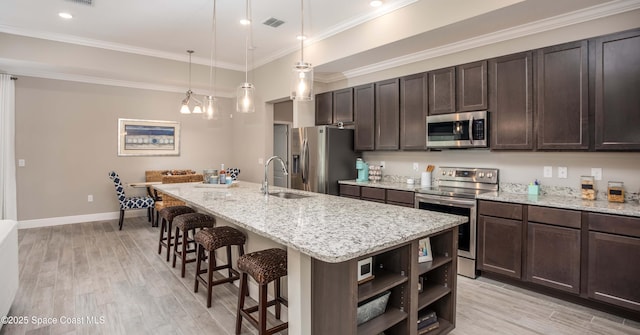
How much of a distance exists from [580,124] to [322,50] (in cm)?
327

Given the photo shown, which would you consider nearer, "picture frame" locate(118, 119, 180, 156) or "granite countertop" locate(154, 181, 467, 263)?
"granite countertop" locate(154, 181, 467, 263)

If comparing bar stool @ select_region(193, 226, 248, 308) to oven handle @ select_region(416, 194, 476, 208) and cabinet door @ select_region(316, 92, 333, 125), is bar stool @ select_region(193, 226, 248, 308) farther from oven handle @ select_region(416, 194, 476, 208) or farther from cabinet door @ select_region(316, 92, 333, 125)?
cabinet door @ select_region(316, 92, 333, 125)

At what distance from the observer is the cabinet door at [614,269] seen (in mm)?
2451

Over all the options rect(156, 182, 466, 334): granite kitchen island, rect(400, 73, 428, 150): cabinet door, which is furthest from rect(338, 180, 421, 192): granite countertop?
rect(156, 182, 466, 334): granite kitchen island

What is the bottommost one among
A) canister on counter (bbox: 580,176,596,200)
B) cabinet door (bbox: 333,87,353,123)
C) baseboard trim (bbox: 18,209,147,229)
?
baseboard trim (bbox: 18,209,147,229)

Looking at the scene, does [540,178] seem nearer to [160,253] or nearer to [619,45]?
[619,45]

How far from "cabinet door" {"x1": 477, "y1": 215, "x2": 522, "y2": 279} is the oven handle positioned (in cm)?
17

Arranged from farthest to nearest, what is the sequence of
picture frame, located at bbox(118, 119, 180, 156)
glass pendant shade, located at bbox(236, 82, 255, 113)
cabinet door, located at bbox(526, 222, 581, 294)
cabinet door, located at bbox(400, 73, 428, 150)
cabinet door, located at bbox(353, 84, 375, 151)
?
picture frame, located at bbox(118, 119, 180, 156) → cabinet door, located at bbox(353, 84, 375, 151) → cabinet door, located at bbox(400, 73, 428, 150) → glass pendant shade, located at bbox(236, 82, 255, 113) → cabinet door, located at bbox(526, 222, 581, 294)

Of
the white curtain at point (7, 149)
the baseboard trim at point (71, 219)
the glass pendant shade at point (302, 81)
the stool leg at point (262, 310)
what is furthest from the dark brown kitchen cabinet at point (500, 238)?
the white curtain at point (7, 149)

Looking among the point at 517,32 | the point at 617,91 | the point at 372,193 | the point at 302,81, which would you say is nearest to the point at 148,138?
the point at 372,193

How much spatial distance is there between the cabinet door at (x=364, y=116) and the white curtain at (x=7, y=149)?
5.52 meters

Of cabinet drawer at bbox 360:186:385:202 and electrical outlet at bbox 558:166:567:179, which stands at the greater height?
electrical outlet at bbox 558:166:567:179

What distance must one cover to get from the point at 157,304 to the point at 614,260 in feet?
12.3

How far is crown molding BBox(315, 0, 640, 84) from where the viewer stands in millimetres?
2873
